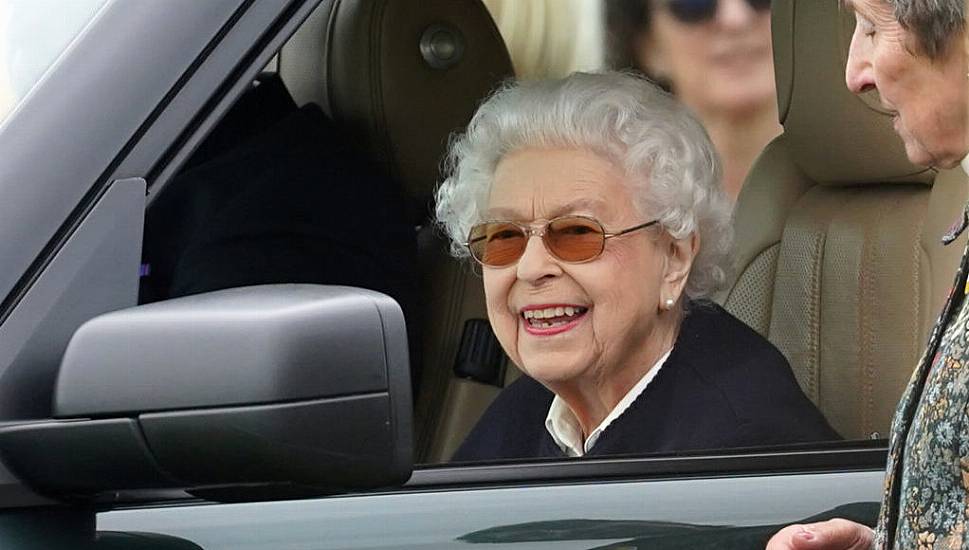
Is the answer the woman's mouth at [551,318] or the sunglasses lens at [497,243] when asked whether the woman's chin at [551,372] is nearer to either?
the woman's mouth at [551,318]

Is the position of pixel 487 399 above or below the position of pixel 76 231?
below

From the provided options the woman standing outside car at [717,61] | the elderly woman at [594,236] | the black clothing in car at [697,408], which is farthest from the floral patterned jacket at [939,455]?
the woman standing outside car at [717,61]

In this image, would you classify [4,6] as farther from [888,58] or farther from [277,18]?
[888,58]

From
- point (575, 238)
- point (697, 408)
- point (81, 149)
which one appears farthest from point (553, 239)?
point (81, 149)

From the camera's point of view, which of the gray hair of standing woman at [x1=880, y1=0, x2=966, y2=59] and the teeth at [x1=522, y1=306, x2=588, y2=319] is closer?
the gray hair of standing woman at [x1=880, y1=0, x2=966, y2=59]

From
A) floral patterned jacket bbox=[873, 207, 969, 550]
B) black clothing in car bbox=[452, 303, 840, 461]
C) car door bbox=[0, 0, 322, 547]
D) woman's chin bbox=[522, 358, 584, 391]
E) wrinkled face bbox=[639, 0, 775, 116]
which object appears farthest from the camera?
wrinkled face bbox=[639, 0, 775, 116]

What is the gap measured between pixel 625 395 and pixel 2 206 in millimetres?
1101

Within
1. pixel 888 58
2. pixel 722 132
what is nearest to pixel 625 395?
pixel 722 132

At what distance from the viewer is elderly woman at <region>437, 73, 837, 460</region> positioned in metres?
2.74

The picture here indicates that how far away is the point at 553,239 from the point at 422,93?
0.91ft

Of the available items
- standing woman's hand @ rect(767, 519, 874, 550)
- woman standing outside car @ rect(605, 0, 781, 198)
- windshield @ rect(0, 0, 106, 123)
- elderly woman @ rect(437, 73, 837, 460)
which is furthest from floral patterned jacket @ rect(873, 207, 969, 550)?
woman standing outside car @ rect(605, 0, 781, 198)

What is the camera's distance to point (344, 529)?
2.00m

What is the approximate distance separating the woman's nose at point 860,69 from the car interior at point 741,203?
592 mm

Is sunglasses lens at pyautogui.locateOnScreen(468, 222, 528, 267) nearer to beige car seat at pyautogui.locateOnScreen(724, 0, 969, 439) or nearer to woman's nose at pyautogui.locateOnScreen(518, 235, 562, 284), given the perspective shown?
woman's nose at pyautogui.locateOnScreen(518, 235, 562, 284)
